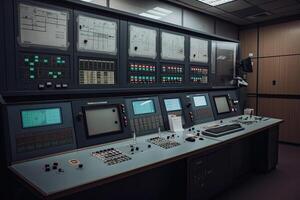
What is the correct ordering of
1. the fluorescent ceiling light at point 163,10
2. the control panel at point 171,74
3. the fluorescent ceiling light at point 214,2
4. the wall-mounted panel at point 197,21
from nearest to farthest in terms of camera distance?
the control panel at point 171,74 < the fluorescent ceiling light at point 163,10 < the fluorescent ceiling light at point 214,2 < the wall-mounted panel at point 197,21

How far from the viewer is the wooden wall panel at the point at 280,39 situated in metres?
4.59

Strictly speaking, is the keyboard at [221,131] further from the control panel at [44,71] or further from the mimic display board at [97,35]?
the control panel at [44,71]

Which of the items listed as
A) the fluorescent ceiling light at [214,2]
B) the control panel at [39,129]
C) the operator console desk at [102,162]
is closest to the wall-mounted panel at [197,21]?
the fluorescent ceiling light at [214,2]

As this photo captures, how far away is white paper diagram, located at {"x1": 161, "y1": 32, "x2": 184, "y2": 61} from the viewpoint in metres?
2.60

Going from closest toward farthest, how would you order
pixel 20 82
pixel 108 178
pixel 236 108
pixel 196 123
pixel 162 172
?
pixel 108 178
pixel 20 82
pixel 162 172
pixel 196 123
pixel 236 108

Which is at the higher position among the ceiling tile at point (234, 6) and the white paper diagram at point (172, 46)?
the ceiling tile at point (234, 6)

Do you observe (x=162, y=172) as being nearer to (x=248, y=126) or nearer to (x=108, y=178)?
(x=108, y=178)

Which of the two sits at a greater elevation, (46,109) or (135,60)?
(135,60)

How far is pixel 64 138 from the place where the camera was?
67.2 inches

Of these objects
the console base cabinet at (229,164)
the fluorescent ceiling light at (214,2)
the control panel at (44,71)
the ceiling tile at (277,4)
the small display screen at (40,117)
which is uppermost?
the ceiling tile at (277,4)

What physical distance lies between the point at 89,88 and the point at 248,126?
2.01 m

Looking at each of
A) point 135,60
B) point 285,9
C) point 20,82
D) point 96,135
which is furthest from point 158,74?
point 285,9

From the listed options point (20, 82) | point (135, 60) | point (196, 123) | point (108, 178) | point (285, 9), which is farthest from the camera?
point (285, 9)

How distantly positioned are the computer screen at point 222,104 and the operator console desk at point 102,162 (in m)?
1.06
